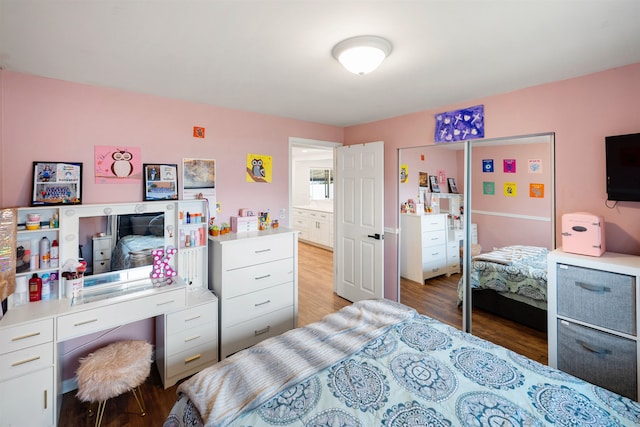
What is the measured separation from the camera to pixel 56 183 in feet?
6.98

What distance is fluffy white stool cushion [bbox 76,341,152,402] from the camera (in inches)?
70.2

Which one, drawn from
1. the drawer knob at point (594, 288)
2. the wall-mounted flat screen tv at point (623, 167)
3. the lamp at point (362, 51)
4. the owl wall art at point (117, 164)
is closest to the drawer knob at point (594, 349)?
the drawer knob at point (594, 288)

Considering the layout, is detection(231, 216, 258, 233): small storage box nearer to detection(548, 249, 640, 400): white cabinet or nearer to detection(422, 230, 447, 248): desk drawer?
detection(422, 230, 447, 248): desk drawer

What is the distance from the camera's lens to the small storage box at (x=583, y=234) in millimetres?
1886

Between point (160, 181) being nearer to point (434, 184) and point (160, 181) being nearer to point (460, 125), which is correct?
point (434, 184)

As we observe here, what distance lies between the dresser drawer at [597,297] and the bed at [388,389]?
2.14ft

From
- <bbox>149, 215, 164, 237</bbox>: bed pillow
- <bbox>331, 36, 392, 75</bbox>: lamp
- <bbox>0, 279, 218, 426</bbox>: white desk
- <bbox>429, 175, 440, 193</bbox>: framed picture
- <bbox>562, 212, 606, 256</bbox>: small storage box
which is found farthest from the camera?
<bbox>429, 175, 440, 193</bbox>: framed picture

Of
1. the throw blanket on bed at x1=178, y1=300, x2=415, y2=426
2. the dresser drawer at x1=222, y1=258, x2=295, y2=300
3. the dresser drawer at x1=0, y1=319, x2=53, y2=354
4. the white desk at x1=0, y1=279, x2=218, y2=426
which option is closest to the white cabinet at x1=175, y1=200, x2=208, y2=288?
the white desk at x1=0, y1=279, x2=218, y2=426

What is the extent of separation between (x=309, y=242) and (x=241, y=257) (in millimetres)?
4669

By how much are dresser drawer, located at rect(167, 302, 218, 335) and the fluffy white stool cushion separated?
219 millimetres

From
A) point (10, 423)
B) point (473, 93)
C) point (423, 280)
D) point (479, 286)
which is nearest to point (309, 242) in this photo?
point (423, 280)

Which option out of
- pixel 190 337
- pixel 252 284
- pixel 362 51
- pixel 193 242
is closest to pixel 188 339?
pixel 190 337

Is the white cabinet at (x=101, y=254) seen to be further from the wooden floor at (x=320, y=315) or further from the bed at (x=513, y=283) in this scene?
the bed at (x=513, y=283)

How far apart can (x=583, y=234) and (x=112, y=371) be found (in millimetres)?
3216
